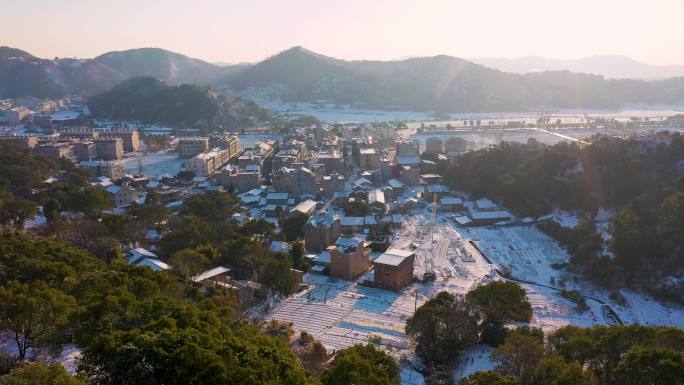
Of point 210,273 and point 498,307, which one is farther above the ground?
point 210,273

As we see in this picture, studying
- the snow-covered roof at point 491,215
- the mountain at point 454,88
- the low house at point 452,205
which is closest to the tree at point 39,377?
the snow-covered roof at point 491,215

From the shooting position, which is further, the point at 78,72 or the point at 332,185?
the point at 78,72

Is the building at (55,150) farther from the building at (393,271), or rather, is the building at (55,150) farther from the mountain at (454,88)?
the mountain at (454,88)

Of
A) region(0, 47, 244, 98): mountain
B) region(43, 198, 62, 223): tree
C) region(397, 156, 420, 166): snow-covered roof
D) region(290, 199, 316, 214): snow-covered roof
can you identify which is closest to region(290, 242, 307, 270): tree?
region(290, 199, 316, 214): snow-covered roof

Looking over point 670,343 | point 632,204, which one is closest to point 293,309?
point 670,343

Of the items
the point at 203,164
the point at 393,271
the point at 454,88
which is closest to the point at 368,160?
the point at 203,164

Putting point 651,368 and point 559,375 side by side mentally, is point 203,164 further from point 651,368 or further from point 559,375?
point 651,368

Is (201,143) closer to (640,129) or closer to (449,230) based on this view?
(449,230)

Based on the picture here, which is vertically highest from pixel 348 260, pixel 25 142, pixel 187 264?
pixel 25 142
